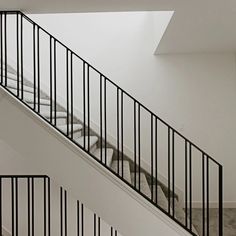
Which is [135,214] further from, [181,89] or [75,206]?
[181,89]

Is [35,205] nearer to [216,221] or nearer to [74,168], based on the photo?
[74,168]

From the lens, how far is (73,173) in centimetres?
312

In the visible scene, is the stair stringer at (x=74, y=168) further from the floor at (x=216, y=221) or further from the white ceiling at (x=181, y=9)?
the floor at (x=216, y=221)

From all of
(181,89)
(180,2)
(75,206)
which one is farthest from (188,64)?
(75,206)

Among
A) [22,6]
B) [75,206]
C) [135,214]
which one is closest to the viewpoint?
[135,214]

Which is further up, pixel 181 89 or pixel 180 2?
pixel 180 2

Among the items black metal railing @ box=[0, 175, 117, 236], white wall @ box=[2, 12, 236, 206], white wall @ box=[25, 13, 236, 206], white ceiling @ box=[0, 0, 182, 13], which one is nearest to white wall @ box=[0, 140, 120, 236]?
black metal railing @ box=[0, 175, 117, 236]

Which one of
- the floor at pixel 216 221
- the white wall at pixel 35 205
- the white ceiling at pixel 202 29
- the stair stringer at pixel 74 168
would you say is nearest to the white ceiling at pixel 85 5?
the white ceiling at pixel 202 29

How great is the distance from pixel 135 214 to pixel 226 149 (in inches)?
111

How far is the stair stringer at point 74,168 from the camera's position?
3.11 m

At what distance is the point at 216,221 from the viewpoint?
4.72 meters

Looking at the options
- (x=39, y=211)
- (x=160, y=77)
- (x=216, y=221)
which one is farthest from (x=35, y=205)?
(x=160, y=77)

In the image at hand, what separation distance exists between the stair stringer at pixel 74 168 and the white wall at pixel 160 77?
228 centimetres

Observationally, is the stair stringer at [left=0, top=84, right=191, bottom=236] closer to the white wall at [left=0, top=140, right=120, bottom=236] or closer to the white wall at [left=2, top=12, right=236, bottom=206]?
the white wall at [left=0, top=140, right=120, bottom=236]
